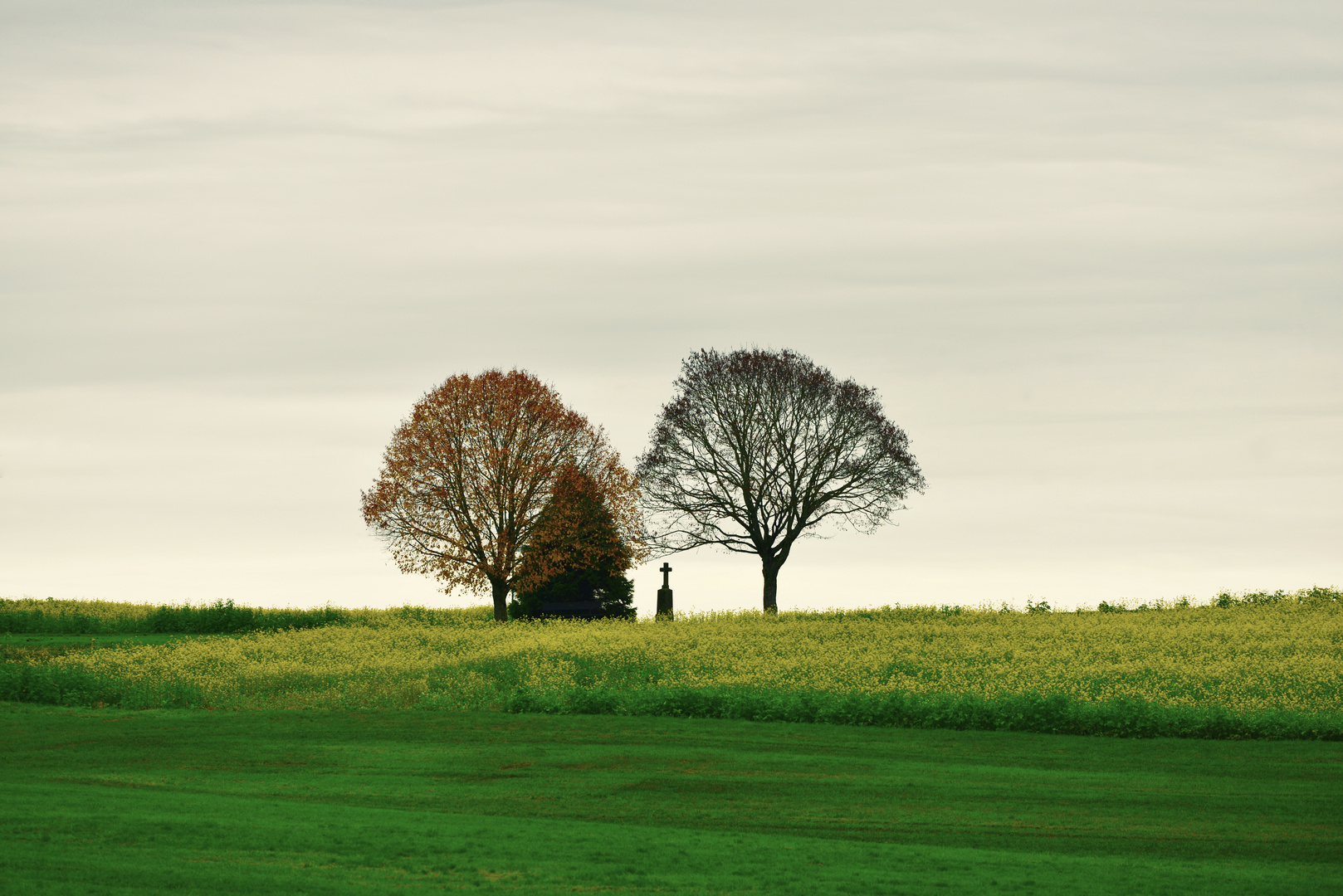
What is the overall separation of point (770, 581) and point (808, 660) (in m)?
19.5

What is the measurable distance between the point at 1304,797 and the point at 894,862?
7156mm

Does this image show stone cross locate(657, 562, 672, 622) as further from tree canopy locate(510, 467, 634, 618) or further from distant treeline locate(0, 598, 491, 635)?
distant treeline locate(0, 598, 491, 635)

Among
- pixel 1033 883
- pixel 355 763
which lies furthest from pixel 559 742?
pixel 1033 883

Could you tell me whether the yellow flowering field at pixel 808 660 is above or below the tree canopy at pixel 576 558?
below

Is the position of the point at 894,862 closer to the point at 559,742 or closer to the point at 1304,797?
the point at 1304,797

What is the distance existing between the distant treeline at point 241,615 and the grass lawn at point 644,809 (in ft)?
66.8

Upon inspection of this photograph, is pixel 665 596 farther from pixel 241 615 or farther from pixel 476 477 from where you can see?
pixel 241 615

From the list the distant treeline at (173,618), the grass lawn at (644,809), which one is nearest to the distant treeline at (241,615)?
the distant treeline at (173,618)

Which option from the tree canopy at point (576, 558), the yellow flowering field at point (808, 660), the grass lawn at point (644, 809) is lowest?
the grass lawn at point (644, 809)

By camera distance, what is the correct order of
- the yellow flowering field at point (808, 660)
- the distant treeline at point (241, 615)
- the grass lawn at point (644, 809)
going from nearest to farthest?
1. the grass lawn at point (644, 809)
2. the yellow flowering field at point (808, 660)
3. the distant treeline at point (241, 615)

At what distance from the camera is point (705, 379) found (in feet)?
154

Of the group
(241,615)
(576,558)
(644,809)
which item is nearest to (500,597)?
(576,558)

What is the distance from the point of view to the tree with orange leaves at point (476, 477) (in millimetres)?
42469

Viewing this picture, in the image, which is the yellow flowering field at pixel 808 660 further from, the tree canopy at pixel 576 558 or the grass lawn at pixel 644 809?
the tree canopy at pixel 576 558
